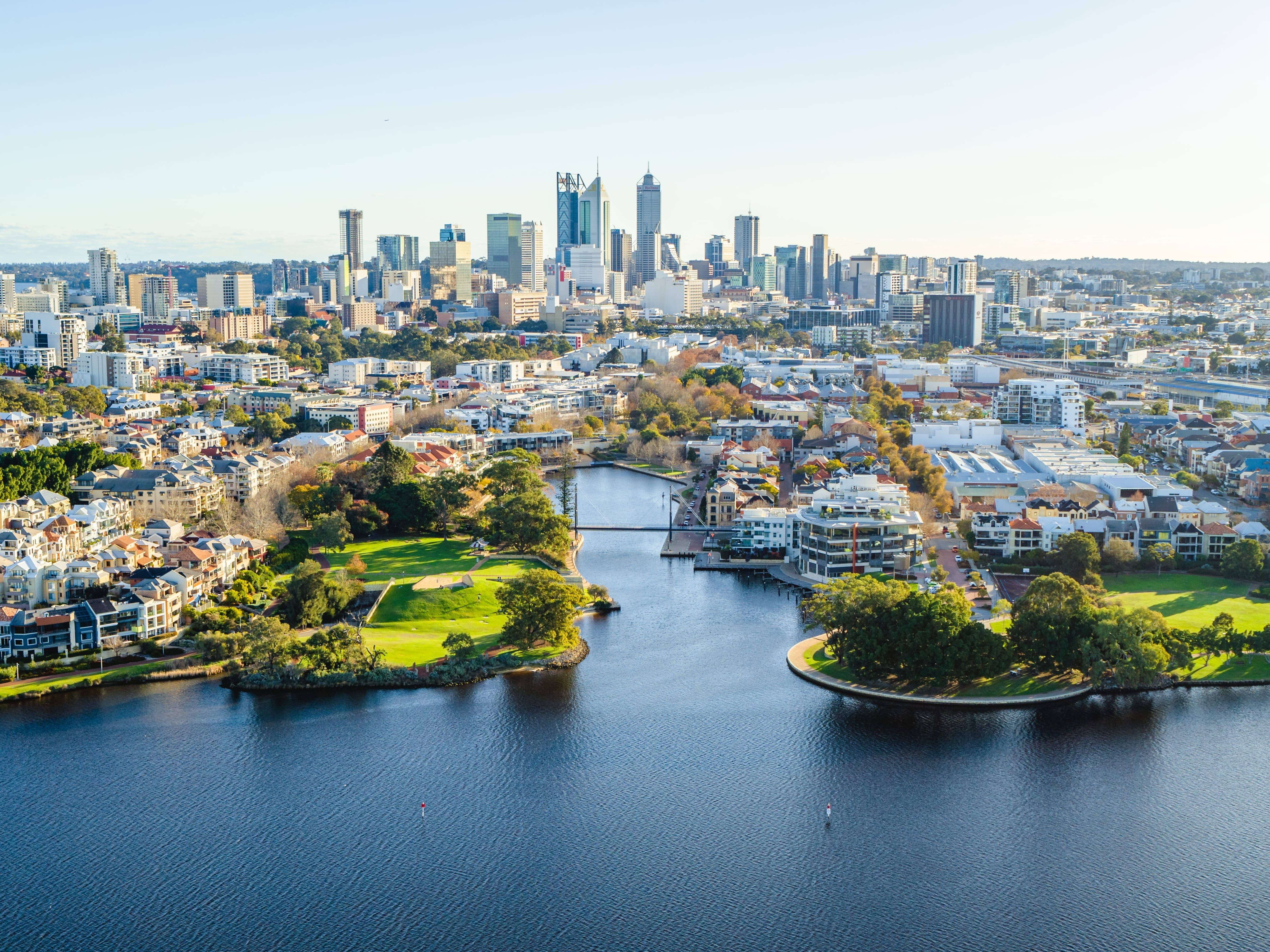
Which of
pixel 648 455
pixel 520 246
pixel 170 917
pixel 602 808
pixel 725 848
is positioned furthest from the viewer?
pixel 520 246

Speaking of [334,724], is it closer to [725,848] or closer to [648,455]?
[725,848]

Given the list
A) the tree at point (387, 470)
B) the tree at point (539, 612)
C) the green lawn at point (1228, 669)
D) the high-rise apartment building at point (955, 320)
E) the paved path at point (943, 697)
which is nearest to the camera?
the paved path at point (943, 697)

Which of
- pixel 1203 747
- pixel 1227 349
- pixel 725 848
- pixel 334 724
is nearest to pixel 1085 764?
pixel 1203 747

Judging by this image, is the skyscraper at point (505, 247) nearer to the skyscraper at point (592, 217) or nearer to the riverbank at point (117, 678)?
the skyscraper at point (592, 217)

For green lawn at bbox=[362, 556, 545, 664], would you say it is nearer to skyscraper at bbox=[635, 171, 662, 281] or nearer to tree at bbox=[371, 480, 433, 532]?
tree at bbox=[371, 480, 433, 532]

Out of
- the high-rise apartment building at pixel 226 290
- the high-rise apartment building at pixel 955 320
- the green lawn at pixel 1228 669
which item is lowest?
the green lawn at pixel 1228 669

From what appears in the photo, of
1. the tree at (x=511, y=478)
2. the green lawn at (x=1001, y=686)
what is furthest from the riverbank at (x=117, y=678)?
the tree at (x=511, y=478)
